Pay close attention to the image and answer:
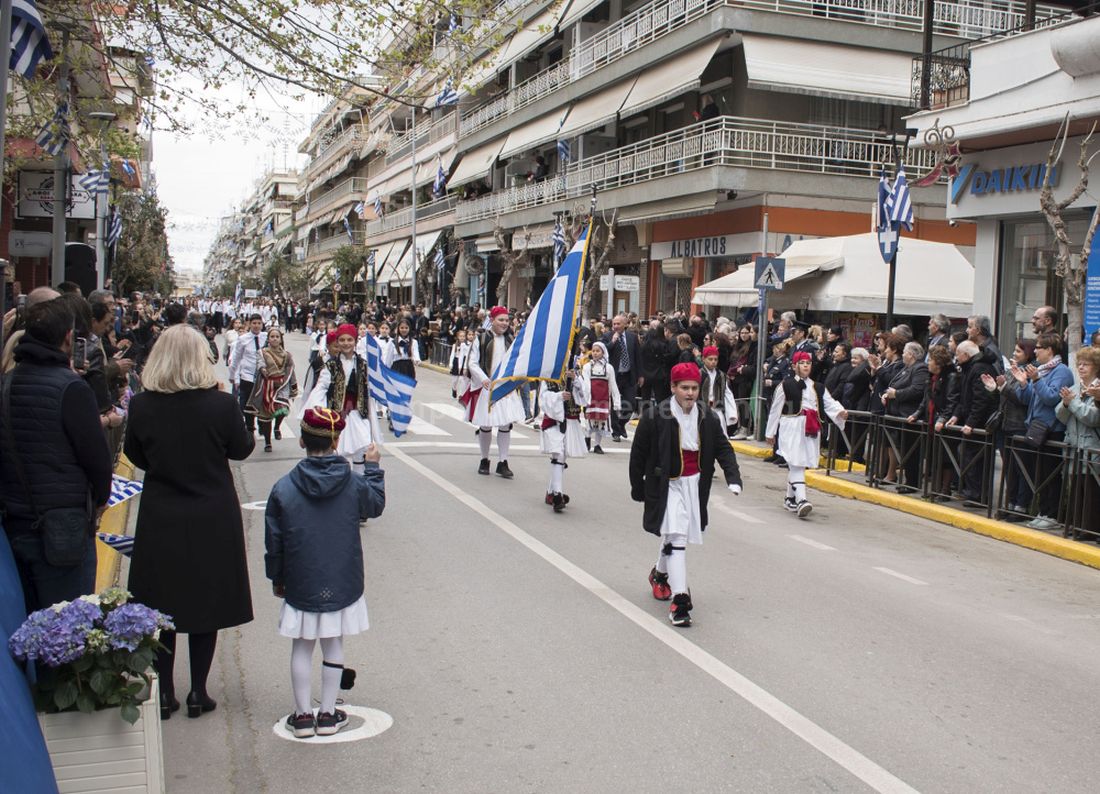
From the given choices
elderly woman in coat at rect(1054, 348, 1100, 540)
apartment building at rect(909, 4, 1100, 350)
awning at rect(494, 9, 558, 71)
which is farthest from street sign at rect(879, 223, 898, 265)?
awning at rect(494, 9, 558, 71)

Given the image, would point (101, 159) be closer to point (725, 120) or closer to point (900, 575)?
point (900, 575)

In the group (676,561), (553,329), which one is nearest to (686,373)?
(676,561)

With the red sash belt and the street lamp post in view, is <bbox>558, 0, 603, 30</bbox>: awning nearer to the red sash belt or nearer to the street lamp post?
the street lamp post

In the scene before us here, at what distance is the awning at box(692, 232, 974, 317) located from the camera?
59.9 ft

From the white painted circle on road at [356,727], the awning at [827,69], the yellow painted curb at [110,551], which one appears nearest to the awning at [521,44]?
the awning at [827,69]

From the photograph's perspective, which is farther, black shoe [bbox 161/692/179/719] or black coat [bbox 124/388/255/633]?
black shoe [bbox 161/692/179/719]

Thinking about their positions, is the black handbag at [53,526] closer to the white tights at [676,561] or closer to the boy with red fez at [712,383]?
the white tights at [676,561]

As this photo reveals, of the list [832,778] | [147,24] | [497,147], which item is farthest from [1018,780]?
[497,147]

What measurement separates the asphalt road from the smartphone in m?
2.00

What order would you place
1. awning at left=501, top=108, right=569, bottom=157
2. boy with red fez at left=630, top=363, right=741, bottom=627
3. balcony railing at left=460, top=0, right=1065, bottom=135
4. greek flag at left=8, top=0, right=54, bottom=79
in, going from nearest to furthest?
boy with red fez at left=630, top=363, right=741, bottom=627
greek flag at left=8, top=0, right=54, bottom=79
balcony railing at left=460, top=0, right=1065, bottom=135
awning at left=501, top=108, right=569, bottom=157

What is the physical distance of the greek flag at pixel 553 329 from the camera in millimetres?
10164

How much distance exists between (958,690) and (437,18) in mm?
8188

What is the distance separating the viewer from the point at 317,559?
4.98 metres

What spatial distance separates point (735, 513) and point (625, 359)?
A: 787cm
